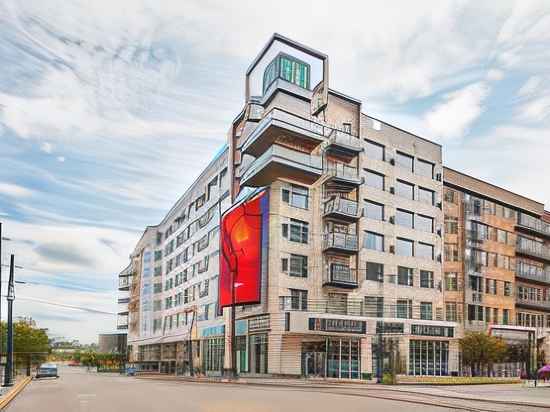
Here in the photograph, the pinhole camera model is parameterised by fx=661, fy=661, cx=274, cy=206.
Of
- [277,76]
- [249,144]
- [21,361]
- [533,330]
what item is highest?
[277,76]

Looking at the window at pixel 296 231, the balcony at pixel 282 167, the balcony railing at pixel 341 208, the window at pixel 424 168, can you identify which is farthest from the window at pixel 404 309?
the balcony at pixel 282 167

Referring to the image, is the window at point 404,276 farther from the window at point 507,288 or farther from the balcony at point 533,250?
the balcony at point 533,250

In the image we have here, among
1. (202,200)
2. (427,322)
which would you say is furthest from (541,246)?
(202,200)

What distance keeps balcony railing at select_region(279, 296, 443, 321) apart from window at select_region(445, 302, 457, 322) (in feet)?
8.88

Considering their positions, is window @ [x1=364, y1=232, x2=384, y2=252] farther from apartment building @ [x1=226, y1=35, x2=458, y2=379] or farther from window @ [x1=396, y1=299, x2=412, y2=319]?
window @ [x1=396, y1=299, x2=412, y2=319]

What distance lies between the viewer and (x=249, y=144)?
6012 centimetres

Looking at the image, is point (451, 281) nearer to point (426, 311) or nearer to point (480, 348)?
point (426, 311)

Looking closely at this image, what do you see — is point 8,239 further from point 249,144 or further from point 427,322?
point 427,322

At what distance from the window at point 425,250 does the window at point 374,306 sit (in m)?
8.18

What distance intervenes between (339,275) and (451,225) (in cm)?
2060

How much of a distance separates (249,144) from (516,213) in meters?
41.1

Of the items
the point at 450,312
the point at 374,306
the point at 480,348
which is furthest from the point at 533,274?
the point at 374,306

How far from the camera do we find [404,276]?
220ft

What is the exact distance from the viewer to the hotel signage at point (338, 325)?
5522 cm
